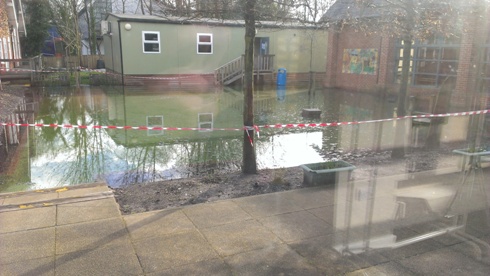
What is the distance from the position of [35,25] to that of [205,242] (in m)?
36.6

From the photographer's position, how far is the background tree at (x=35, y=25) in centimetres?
3375

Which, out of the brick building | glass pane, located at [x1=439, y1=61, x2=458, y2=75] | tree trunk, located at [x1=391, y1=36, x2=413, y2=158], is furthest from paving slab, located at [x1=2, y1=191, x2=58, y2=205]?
glass pane, located at [x1=439, y1=61, x2=458, y2=75]

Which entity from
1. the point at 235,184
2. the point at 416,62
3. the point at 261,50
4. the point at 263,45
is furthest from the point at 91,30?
the point at 235,184

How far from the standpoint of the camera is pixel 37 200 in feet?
15.9

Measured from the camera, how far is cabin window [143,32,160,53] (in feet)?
71.5

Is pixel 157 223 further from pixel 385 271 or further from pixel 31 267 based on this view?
pixel 385 271

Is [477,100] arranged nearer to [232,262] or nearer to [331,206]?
[331,206]

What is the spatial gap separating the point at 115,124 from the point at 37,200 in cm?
633

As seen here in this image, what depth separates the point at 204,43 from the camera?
23.0 meters

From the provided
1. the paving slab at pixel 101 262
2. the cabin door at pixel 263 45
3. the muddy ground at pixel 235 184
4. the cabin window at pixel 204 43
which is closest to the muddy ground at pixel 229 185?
the muddy ground at pixel 235 184

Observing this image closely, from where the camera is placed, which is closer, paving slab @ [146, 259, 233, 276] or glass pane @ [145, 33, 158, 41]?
paving slab @ [146, 259, 233, 276]

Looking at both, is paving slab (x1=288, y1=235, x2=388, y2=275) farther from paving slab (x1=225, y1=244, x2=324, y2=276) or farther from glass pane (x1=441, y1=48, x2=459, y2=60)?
glass pane (x1=441, y1=48, x2=459, y2=60)

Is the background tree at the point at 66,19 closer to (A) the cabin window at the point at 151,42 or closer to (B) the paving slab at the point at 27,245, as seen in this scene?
(A) the cabin window at the point at 151,42

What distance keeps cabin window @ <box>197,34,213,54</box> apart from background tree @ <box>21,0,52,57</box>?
1871cm
